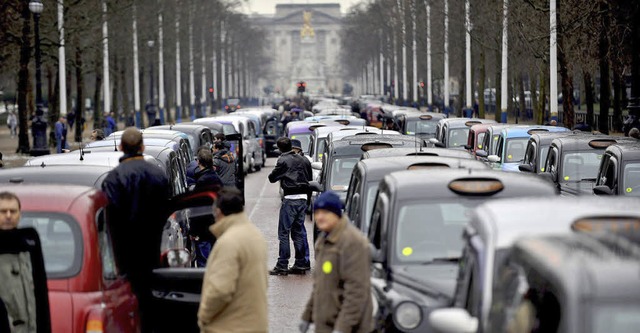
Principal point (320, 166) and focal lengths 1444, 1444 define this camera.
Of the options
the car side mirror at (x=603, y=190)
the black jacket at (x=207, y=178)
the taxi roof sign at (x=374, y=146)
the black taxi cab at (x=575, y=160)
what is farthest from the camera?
the black taxi cab at (x=575, y=160)

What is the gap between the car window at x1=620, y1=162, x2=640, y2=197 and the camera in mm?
16984

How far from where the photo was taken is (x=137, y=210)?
33.6 ft

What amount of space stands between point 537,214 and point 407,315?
81.8 inches

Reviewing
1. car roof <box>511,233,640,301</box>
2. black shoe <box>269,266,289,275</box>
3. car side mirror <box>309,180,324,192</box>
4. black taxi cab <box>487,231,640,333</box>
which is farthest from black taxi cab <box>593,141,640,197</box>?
car roof <box>511,233,640,301</box>

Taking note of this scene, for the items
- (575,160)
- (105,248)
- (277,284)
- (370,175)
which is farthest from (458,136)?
(105,248)

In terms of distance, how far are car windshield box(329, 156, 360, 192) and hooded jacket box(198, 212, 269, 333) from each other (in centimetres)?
1265

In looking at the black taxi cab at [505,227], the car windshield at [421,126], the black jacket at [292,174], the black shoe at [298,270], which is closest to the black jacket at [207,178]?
the black jacket at [292,174]

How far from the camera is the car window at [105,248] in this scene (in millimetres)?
9148

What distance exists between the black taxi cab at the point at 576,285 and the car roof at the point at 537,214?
1.01 m

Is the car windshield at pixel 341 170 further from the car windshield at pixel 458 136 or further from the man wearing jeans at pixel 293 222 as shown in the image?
the car windshield at pixel 458 136

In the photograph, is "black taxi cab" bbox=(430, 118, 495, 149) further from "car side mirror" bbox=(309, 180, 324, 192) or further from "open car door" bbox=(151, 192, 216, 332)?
"open car door" bbox=(151, 192, 216, 332)

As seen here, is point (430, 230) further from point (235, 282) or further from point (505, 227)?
point (505, 227)

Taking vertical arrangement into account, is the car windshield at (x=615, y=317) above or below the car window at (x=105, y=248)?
above

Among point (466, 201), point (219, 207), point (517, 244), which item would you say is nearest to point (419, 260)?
point (466, 201)
